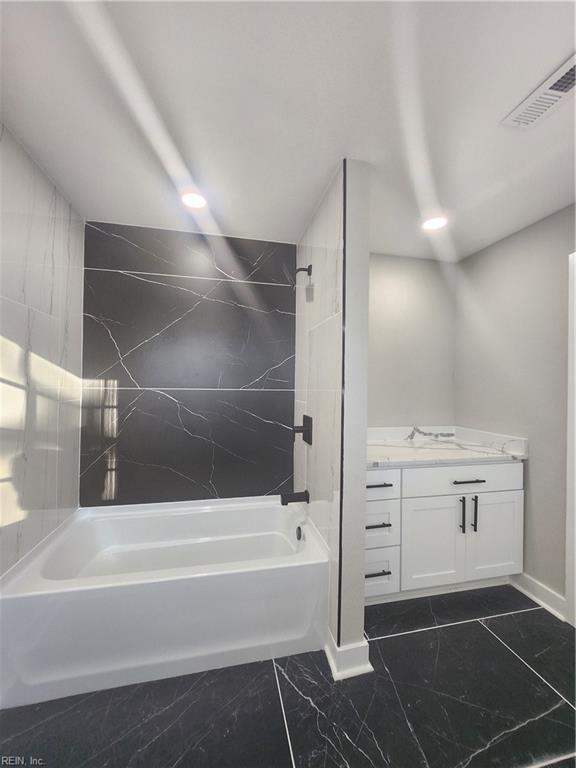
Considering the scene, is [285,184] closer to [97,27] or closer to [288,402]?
[97,27]

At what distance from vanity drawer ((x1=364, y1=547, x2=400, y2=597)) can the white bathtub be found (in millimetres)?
373

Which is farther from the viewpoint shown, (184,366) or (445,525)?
(184,366)

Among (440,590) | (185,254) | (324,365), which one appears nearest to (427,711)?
(440,590)

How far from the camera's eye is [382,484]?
6.27ft

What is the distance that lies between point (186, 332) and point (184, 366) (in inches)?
9.6

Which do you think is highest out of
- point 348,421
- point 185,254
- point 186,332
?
point 185,254

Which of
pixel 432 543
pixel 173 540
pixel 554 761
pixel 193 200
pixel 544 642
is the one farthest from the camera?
pixel 173 540

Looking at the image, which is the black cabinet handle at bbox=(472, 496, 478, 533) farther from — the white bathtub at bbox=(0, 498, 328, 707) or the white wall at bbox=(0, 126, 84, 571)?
the white wall at bbox=(0, 126, 84, 571)

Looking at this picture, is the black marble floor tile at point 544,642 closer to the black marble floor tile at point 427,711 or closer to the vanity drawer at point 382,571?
the black marble floor tile at point 427,711

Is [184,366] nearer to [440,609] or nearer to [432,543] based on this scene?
[432,543]

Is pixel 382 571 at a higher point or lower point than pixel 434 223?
lower

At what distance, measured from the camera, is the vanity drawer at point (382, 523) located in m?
1.90

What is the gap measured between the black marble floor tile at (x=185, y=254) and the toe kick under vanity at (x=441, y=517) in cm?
158

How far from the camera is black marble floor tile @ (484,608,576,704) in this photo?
1502 millimetres
